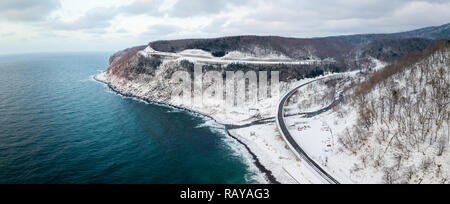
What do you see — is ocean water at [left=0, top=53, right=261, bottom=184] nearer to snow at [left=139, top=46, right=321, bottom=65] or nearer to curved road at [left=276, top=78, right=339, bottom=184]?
curved road at [left=276, top=78, right=339, bottom=184]

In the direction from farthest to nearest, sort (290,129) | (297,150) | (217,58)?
(217,58) < (290,129) < (297,150)

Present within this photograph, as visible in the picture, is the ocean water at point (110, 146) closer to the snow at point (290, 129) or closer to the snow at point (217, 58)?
the snow at point (290, 129)

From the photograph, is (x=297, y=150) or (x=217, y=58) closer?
(x=297, y=150)

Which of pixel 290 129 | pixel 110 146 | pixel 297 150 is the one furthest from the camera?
pixel 290 129

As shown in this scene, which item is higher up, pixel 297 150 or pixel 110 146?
pixel 110 146

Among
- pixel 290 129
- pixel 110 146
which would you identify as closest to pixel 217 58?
pixel 290 129

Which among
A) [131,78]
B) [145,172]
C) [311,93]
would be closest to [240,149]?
[145,172]

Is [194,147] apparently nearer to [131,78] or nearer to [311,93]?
[311,93]

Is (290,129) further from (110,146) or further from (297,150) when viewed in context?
(110,146)

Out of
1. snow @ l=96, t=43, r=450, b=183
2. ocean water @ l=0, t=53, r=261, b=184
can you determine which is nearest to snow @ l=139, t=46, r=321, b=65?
snow @ l=96, t=43, r=450, b=183
